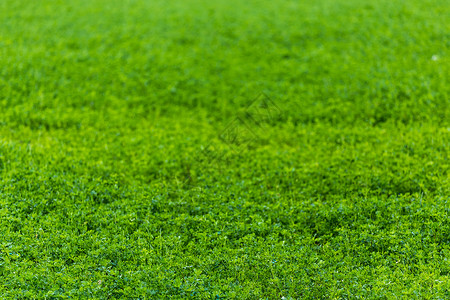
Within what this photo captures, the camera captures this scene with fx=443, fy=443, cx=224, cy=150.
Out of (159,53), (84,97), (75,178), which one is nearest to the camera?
(75,178)

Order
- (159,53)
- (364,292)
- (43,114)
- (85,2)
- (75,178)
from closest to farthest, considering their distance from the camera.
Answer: (364,292), (75,178), (43,114), (159,53), (85,2)

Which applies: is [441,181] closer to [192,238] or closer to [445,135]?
[445,135]

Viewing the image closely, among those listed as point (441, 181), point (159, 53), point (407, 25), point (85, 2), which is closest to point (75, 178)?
point (159, 53)

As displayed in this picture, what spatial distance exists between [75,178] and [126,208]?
1075 millimetres

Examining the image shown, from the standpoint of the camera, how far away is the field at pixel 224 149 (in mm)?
5145

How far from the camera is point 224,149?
7.51 meters

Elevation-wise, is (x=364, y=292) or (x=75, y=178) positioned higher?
(x=75, y=178)

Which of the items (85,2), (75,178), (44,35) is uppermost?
(85,2)

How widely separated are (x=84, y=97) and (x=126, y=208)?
11.6 ft

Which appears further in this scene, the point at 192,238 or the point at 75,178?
the point at 75,178

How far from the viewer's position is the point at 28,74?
29.9 feet

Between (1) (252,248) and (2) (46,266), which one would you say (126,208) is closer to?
(2) (46,266)

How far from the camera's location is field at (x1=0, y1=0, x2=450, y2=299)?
5.14 m

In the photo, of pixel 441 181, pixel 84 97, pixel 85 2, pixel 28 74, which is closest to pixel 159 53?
pixel 84 97
